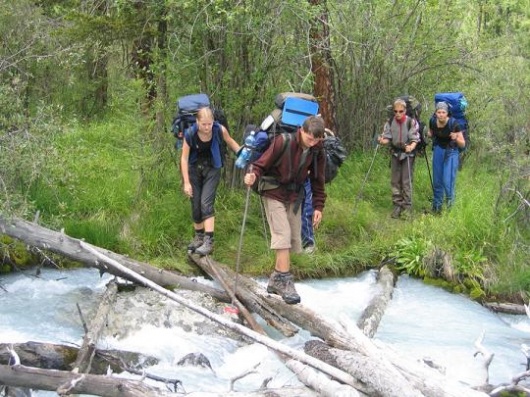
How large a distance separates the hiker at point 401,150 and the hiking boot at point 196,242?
3.37 m

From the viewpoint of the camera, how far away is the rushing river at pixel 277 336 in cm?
674

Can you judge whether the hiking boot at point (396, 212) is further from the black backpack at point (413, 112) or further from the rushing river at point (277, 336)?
the rushing river at point (277, 336)

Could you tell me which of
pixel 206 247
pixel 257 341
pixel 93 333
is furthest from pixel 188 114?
pixel 257 341

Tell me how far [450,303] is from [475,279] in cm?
61

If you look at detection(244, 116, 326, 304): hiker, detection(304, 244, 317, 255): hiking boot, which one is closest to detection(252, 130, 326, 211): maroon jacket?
detection(244, 116, 326, 304): hiker

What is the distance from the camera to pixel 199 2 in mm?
9805

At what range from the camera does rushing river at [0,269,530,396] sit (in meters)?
6.74

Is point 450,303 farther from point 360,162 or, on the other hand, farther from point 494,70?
point 494,70

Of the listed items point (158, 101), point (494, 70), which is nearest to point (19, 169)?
point (158, 101)

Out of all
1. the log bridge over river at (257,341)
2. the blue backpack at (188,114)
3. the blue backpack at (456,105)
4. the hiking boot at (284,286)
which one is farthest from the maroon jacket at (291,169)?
the blue backpack at (456,105)

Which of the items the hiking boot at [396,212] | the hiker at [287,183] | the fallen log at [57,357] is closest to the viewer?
the fallen log at [57,357]

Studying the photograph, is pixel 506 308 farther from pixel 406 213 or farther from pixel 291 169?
pixel 291 169

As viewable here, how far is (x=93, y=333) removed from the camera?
6.73 metres

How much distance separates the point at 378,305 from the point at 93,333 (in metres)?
3.32
